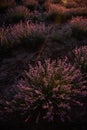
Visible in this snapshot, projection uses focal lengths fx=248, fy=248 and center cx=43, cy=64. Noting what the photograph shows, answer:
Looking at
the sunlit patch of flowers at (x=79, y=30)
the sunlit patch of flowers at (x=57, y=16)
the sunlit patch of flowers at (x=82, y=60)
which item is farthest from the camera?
the sunlit patch of flowers at (x=57, y=16)

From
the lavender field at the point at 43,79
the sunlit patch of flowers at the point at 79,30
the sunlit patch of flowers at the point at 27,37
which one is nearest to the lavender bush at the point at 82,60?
the lavender field at the point at 43,79

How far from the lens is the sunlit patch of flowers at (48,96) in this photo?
12.3 ft

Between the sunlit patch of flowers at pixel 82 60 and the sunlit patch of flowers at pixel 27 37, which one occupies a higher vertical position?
the sunlit patch of flowers at pixel 82 60

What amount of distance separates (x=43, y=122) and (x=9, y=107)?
2.01 feet

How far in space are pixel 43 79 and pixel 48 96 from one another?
281mm

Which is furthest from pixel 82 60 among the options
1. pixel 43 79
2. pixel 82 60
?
pixel 43 79

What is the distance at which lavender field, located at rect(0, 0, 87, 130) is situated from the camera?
3.80m

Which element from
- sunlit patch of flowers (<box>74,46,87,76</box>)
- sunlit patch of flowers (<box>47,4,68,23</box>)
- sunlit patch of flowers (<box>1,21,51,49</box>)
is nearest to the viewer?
sunlit patch of flowers (<box>74,46,87,76</box>)

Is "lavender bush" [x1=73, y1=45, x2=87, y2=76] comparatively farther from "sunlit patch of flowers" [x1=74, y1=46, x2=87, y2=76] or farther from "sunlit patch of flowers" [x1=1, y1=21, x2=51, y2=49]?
"sunlit patch of flowers" [x1=1, y1=21, x2=51, y2=49]

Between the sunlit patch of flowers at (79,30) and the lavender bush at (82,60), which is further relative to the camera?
the sunlit patch of flowers at (79,30)

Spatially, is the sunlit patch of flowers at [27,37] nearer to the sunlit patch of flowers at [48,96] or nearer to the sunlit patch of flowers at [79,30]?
the sunlit patch of flowers at [79,30]

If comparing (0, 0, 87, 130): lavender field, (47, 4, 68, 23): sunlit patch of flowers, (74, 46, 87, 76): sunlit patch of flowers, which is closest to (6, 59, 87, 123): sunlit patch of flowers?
(0, 0, 87, 130): lavender field

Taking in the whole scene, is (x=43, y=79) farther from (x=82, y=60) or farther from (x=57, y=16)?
(x=57, y=16)

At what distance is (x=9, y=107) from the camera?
401 centimetres
